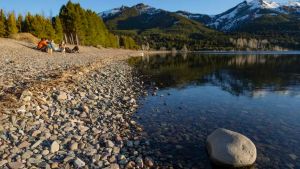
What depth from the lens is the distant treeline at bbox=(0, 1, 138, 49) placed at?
83125 millimetres

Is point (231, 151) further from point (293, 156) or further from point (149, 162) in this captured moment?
point (149, 162)

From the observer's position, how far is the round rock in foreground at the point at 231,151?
36.2ft

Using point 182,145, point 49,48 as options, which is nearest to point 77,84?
point 182,145

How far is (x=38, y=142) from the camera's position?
1123cm

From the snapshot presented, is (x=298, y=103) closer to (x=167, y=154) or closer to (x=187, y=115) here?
(x=187, y=115)

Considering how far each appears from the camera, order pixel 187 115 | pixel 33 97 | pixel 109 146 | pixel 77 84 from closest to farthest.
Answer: pixel 109 146
pixel 33 97
pixel 187 115
pixel 77 84

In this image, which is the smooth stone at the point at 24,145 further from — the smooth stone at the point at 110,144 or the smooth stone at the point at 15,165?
the smooth stone at the point at 110,144

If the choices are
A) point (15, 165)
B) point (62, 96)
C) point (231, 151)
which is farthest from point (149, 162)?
point (62, 96)

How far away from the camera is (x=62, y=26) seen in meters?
95.6

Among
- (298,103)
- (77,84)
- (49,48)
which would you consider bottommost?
(298,103)

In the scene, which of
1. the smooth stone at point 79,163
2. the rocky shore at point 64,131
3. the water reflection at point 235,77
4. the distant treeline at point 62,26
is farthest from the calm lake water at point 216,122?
the distant treeline at point 62,26

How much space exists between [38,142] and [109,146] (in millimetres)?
2833

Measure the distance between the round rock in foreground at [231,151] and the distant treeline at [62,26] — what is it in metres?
74.2

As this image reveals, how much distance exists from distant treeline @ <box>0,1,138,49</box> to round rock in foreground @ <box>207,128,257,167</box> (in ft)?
244
